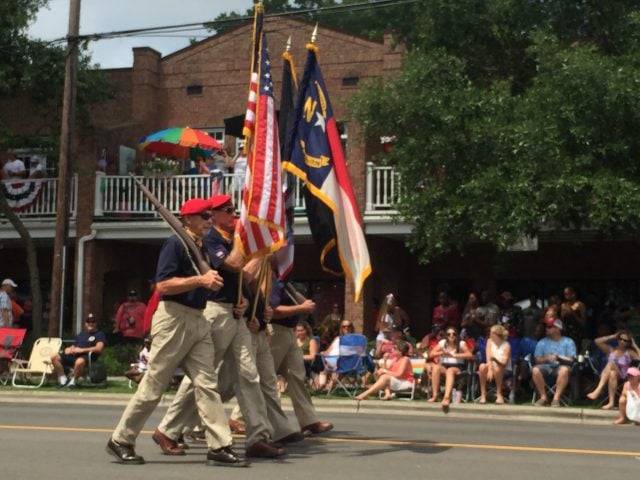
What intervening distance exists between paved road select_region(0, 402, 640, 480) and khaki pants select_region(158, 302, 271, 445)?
306 millimetres

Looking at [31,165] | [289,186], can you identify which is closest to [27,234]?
[31,165]

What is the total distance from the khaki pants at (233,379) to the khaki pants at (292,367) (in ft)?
3.30

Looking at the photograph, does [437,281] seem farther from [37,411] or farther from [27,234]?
[37,411]

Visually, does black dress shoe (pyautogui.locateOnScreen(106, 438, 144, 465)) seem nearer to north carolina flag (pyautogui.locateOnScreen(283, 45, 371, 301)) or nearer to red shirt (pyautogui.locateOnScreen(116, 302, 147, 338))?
north carolina flag (pyautogui.locateOnScreen(283, 45, 371, 301))

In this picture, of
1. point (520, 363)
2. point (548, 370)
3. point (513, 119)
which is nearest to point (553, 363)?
point (548, 370)

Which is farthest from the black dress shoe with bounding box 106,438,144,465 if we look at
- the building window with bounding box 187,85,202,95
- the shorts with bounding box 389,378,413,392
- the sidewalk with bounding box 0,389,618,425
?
the building window with bounding box 187,85,202,95

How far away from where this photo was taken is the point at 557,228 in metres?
18.8

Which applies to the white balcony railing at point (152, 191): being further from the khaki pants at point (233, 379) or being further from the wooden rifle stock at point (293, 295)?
the khaki pants at point (233, 379)

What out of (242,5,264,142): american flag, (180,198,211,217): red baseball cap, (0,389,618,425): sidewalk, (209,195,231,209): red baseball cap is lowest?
(0,389,618,425): sidewalk

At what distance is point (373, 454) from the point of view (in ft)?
32.0

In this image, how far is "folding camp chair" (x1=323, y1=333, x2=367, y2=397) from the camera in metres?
18.4

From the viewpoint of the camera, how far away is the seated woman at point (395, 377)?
17.6 meters

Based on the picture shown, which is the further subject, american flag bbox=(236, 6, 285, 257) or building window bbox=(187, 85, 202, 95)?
building window bbox=(187, 85, 202, 95)

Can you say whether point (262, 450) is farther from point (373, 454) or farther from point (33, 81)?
point (33, 81)
